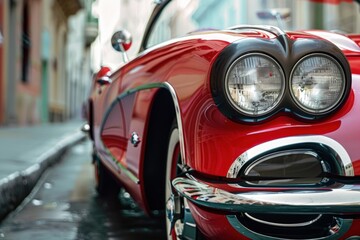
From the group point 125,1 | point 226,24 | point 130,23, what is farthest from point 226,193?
point 125,1

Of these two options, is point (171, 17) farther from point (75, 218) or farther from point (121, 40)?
point (75, 218)

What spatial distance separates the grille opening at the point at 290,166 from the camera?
7.27ft

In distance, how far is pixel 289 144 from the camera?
A: 2.20 m

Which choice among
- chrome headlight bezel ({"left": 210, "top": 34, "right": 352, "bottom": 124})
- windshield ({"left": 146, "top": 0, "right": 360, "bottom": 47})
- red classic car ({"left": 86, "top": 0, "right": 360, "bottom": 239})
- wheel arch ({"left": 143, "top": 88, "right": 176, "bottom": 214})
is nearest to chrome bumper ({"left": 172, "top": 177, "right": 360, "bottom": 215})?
red classic car ({"left": 86, "top": 0, "right": 360, "bottom": 239})

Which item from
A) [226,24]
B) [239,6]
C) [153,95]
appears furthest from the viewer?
[239,6]

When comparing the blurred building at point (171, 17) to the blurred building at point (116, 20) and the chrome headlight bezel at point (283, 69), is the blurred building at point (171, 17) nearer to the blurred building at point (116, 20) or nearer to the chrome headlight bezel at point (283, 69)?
the blurred building at point (116, 20)

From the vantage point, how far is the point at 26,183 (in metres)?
5.54

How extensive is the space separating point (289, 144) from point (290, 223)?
0.29 m

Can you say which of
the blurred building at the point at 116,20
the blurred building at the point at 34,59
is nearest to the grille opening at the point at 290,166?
the blurred building at the point at 116,20

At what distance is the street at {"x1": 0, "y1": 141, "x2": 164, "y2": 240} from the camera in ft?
12.7

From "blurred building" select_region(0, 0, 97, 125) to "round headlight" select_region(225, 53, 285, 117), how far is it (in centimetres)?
1012

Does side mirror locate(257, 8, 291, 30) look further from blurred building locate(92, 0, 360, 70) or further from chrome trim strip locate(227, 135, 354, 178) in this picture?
chrome trim strip locate(227, 135, 354, 178)

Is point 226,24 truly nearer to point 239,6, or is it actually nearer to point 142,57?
point 239,6

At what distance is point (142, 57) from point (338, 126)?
139 cm
